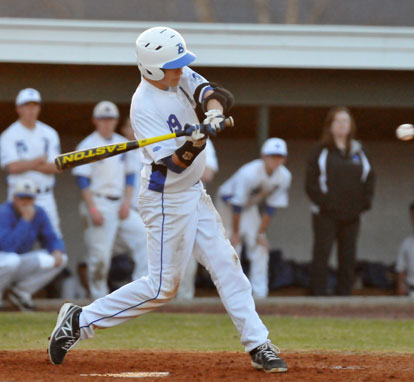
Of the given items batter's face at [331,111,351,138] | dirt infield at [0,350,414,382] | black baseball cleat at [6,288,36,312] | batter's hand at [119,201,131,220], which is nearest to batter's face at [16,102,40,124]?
batter's hand at [119,201,131,220]

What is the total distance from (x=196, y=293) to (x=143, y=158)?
5.90 m

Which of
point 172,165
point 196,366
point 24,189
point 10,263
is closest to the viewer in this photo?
point 172,165

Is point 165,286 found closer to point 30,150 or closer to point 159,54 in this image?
point 159,54

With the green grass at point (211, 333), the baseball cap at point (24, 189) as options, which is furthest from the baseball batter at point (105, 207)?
the green grass at point (211, 333)

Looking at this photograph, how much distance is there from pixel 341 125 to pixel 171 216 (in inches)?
164

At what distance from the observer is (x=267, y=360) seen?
4.55 metres

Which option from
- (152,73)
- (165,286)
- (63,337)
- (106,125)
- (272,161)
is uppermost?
(106,125)

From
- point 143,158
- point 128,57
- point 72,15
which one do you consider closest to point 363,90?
point 128,57

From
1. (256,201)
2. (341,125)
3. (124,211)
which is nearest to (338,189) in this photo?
(341,125)

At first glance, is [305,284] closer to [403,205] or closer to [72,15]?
[403,205]

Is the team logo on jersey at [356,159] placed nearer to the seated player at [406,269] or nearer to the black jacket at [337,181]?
the black jacket at [337,181]

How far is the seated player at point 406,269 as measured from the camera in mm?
10164

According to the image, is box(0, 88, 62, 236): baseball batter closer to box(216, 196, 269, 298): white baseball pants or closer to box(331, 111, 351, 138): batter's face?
box(216, 196, 269, 298): white baseball pants

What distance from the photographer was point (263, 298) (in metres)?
8.57
